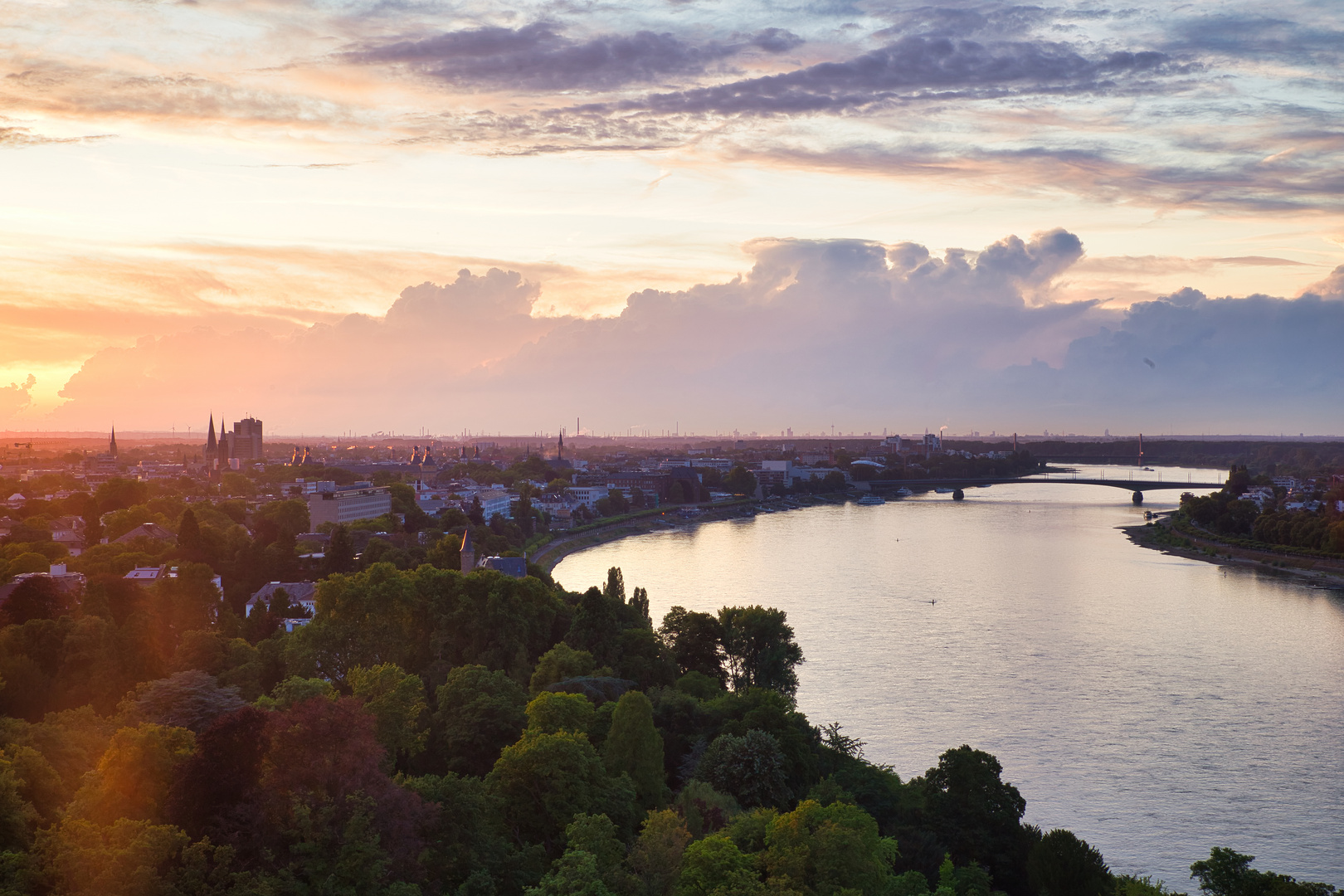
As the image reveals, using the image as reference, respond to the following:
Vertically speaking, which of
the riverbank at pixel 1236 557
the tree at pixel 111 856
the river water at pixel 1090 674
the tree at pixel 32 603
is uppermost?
the tree at pixel 32 603

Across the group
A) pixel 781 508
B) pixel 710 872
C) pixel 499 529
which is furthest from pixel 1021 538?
pixel 710 872

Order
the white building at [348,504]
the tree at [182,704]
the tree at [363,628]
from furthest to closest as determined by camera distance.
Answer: the white building at [348,504] < the tree at [363,628] < the tree at [182,704]

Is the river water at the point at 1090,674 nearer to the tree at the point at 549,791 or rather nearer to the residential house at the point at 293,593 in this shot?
the tree at the point at 549,791

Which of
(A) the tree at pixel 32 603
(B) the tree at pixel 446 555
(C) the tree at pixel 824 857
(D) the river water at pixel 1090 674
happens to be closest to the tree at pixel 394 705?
(C) the tree at pixel 824 857

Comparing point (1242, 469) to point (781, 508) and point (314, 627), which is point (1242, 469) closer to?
point (781, 508)

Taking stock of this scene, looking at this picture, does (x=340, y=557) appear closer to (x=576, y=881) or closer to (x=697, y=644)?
(x=697, y=644)

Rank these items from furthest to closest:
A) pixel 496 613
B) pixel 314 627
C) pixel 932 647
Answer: pixel 932 647, pixel 496 613, pixel 314 627
